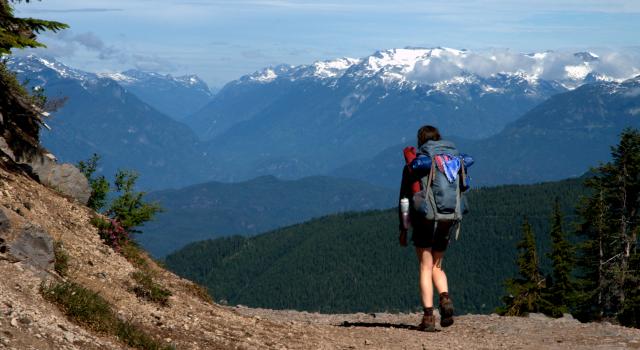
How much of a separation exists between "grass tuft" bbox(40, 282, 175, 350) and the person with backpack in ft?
14.3

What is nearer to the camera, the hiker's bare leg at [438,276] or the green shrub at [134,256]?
the hiker's bare leg at [438,276]

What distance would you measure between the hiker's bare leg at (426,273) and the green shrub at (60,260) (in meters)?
6.03

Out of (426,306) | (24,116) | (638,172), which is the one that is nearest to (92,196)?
(24,116)

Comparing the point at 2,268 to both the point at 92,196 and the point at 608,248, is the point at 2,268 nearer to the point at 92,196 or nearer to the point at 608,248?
the point at 92,196

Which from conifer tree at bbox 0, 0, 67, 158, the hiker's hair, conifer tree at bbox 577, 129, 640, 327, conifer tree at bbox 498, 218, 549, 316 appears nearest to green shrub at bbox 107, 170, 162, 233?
conifer tree at bbox 0, 0, 67, 158

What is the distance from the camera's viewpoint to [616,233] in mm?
41344

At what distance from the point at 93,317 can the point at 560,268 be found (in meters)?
40.2

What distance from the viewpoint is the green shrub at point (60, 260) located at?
12797 millimetres

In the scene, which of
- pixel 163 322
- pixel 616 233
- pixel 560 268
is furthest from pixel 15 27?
pixel 560 268

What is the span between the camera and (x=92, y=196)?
21.2 m

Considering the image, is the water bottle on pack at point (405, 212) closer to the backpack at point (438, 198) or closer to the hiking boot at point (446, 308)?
the backpack at point (438, 198)

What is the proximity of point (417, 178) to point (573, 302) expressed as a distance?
36.3 metres

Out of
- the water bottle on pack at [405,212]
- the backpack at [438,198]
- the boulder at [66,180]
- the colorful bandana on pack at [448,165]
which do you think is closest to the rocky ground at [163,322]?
the boulder at [66,180]

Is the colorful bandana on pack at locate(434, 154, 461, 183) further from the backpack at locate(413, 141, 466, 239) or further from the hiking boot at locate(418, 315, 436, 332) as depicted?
the hiking boot at locate(418, 315, 436, 332)
